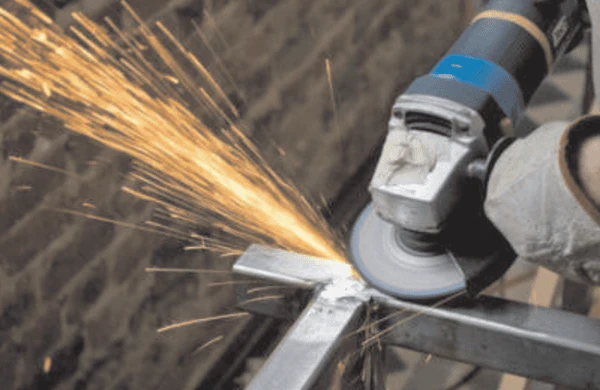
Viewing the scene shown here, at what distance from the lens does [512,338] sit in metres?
1.49

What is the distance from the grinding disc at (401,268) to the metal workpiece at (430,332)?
0.02 m

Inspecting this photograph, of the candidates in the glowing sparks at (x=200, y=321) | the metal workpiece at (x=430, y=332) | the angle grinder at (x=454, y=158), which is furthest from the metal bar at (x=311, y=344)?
the glowing sparks at (x=200, y=321)

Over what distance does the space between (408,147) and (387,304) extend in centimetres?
31

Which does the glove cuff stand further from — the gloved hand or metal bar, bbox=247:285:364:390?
metal bar, bbox=247:285:364:390

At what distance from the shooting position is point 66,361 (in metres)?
2.44

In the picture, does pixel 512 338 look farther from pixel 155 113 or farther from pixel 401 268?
pixel 155 113

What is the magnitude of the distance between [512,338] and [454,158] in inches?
13.4

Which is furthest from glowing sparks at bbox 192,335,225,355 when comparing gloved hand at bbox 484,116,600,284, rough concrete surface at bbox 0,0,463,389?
gloved hand at bbox 484,116,600,284

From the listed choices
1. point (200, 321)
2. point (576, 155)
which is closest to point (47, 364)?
point (200, 321)

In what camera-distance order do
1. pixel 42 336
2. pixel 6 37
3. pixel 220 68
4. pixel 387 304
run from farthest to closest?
1. pixel 220 68
2. pixel 42 336
3. pixel 6 37
4. pixel 387 304

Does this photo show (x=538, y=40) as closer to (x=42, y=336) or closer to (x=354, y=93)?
(x=42, y=336)

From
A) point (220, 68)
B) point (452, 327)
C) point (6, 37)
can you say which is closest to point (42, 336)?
point (6, 37)

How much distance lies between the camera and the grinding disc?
1.61m

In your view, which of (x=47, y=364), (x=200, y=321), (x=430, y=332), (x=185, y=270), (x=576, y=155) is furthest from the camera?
(x=200, y=321)
